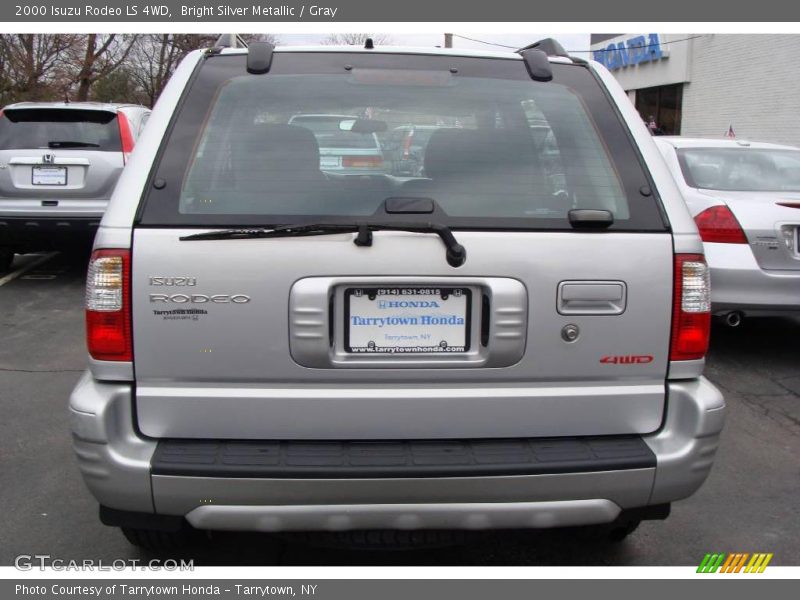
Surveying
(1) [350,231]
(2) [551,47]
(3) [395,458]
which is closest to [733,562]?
(3) [395,458]

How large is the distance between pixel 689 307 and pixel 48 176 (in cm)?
707

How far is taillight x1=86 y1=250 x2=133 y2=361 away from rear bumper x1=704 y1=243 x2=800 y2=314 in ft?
14.3

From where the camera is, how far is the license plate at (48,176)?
7.82 m

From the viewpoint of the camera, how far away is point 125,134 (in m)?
8.10

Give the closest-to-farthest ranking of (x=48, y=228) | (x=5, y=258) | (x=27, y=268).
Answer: (x=48, y=228) < (x=5, y=258) < (x=27, y=268)

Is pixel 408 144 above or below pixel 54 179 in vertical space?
above

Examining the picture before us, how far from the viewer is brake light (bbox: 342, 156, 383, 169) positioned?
262 cm

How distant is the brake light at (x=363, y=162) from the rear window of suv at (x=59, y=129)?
6.06m

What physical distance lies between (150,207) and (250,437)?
0.77 m

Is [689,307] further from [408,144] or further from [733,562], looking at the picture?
[733,562]

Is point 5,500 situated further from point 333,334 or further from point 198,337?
point 333,334

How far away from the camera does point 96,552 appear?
3102 mm

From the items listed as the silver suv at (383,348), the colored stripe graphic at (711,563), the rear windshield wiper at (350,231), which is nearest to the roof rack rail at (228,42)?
the silver suv at (383,348)

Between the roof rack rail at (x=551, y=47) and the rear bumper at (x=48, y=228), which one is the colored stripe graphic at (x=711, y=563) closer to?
the roof rack rail at (x=551, y=47)
